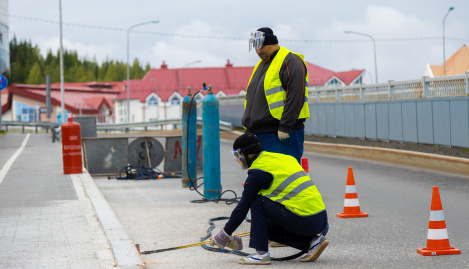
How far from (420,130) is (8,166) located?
9795mm

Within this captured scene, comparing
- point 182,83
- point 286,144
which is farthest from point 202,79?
point 286,144

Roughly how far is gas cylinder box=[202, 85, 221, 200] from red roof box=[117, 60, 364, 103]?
98.6m

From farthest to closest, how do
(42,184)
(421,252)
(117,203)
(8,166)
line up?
(8,166), (42,184), (117,203), (421,252)

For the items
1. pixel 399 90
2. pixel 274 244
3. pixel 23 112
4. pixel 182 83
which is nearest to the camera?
pixel 274 244

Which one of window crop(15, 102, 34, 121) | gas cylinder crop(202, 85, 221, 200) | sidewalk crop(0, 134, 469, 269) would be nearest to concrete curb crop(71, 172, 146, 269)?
sidewalk crop(0, 134, 469, 269)

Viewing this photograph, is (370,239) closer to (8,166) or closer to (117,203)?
(117,203)

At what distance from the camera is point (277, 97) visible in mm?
7883

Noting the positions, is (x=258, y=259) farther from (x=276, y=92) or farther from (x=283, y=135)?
(x=276, y=92)

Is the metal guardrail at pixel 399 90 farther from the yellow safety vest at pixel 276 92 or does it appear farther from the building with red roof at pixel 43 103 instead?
the building with red roof at pixel 43 103

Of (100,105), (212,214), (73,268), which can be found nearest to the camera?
(73,268)

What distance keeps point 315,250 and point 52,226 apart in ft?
10.5

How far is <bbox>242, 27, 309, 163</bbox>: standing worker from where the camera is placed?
25.4ft

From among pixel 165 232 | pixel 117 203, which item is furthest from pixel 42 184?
pixel 165 232

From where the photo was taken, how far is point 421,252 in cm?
714
